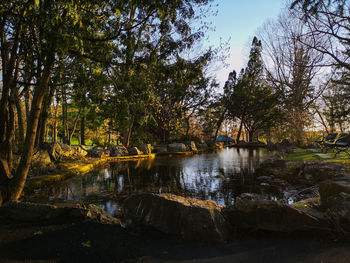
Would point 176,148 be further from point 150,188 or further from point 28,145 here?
point 28,145

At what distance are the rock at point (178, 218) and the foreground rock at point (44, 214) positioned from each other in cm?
63

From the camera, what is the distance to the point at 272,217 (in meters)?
3.01

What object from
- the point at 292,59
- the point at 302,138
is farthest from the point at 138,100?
the point at 292,59

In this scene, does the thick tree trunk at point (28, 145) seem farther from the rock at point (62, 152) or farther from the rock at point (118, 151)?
the rock at point (118, 151)

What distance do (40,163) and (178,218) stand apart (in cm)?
761

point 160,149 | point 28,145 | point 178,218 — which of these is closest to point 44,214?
point 28,145

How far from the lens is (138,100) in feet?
18.2

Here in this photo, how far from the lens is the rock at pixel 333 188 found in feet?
10.7

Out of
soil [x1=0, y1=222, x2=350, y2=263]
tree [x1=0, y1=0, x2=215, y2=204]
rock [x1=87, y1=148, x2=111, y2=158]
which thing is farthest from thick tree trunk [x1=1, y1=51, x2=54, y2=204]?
rock [x1=87, y1=148, x2=111, y2=158]

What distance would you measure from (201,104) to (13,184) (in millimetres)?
26436

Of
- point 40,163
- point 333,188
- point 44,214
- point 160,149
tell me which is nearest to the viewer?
point 333,188

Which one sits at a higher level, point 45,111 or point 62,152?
point 45,111

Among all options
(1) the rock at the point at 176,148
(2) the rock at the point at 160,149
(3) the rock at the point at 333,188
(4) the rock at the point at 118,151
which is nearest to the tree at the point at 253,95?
(1) the rock at the point at 176,148

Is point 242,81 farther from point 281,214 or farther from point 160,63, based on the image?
point 281,214
